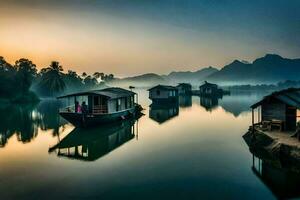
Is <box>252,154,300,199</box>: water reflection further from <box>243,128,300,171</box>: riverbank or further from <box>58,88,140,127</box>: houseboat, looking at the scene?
<box>58,88,140,127</box>: houseboat

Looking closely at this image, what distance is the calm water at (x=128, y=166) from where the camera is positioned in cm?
1311

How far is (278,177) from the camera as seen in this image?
14.8m

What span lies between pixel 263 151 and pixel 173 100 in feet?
174

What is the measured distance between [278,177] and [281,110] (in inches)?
348

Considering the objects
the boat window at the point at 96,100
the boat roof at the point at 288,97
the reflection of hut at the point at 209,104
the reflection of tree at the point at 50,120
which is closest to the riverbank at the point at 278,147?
the boat roof at the point at 288,97

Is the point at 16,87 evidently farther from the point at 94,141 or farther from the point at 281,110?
the point at 281,110

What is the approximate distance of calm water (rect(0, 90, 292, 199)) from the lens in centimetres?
1311

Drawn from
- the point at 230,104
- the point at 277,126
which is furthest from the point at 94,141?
the point at 230,104

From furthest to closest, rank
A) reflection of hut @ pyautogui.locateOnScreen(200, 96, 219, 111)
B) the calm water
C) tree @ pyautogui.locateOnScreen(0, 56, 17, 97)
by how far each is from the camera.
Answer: tree @ pyautogui.locateOnScreen(0, 56, 17, 97)
reflection of hut @ pyautogui.locateOnScreen(200, 96, 219, 111)
the calm water

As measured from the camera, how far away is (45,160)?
19375 millimetres

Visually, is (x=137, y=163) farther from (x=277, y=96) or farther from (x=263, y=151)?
(x=277, y=96)

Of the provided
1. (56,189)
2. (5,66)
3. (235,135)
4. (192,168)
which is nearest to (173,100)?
(235,135)

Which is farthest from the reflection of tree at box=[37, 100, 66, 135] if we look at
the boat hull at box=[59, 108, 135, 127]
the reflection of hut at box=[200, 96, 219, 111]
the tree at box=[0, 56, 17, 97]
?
the reflection of hut at box=[200, 96, 219, 111]

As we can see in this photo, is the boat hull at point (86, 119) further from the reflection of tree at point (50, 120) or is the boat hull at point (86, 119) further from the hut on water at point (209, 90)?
the hut on water at point (209, 90)
